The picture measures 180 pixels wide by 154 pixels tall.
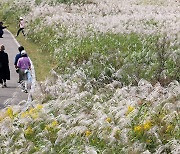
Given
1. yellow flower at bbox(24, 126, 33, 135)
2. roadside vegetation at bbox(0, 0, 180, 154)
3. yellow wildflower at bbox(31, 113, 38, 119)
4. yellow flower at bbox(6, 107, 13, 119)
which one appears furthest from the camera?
yellow flower at bbox(6, 107, 13, 119)

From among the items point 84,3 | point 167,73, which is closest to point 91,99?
point 167,73

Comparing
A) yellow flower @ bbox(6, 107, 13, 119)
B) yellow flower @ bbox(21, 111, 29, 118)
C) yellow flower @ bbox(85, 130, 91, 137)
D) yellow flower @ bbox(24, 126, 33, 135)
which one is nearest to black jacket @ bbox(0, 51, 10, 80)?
yellow flower @ bbox(6, 107, 13, 119)

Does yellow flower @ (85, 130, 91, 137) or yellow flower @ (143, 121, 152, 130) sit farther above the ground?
yellow flower @ (143, 121, 152, 130)

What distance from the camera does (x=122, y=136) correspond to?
1004 centimetres

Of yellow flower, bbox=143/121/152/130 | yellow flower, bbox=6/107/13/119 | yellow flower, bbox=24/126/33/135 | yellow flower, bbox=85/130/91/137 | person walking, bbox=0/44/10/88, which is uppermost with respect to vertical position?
yellow flower, bbox=143/121/152/130

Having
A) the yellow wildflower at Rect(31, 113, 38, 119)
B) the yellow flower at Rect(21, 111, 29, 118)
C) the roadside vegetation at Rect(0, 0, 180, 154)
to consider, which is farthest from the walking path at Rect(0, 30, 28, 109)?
the yellow wildflower at Rect(31, 113, 38, 119)

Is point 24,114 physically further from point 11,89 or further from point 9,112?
point 11,89

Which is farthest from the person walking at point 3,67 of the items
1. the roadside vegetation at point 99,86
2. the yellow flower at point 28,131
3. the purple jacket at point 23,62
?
the yellow flower at point 28,131

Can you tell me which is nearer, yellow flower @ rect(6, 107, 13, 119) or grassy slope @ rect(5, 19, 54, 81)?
yellow flower @ rect(6, 107, 13, 119)

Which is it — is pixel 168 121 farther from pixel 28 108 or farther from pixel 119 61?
pixel 119 61

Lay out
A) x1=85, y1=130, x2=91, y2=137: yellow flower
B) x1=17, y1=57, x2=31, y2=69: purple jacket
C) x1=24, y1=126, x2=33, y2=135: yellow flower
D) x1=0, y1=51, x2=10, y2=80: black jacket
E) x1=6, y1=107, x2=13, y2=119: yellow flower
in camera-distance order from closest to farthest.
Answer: x1=85, y1=130, x2=91, y2=137: yellow flower
x1=24, y1=126, x2=33, y2=135: yellow flower
x1=6, y1=107, x2=13, y2=119: yellow flower
x1=17, y1=57, x2=31, y2=69: purple jacket
x1=0, y1=51, x2=10, y2=80: black jacket

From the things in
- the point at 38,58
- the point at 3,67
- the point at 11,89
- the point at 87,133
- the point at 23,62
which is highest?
the point at 87,133

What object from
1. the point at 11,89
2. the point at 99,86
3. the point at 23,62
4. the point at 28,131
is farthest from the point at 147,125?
the point at 11,89

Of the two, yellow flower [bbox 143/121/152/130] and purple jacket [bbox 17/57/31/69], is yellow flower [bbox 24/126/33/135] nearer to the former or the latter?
yellow flower [bbox 143/121/152/130]
